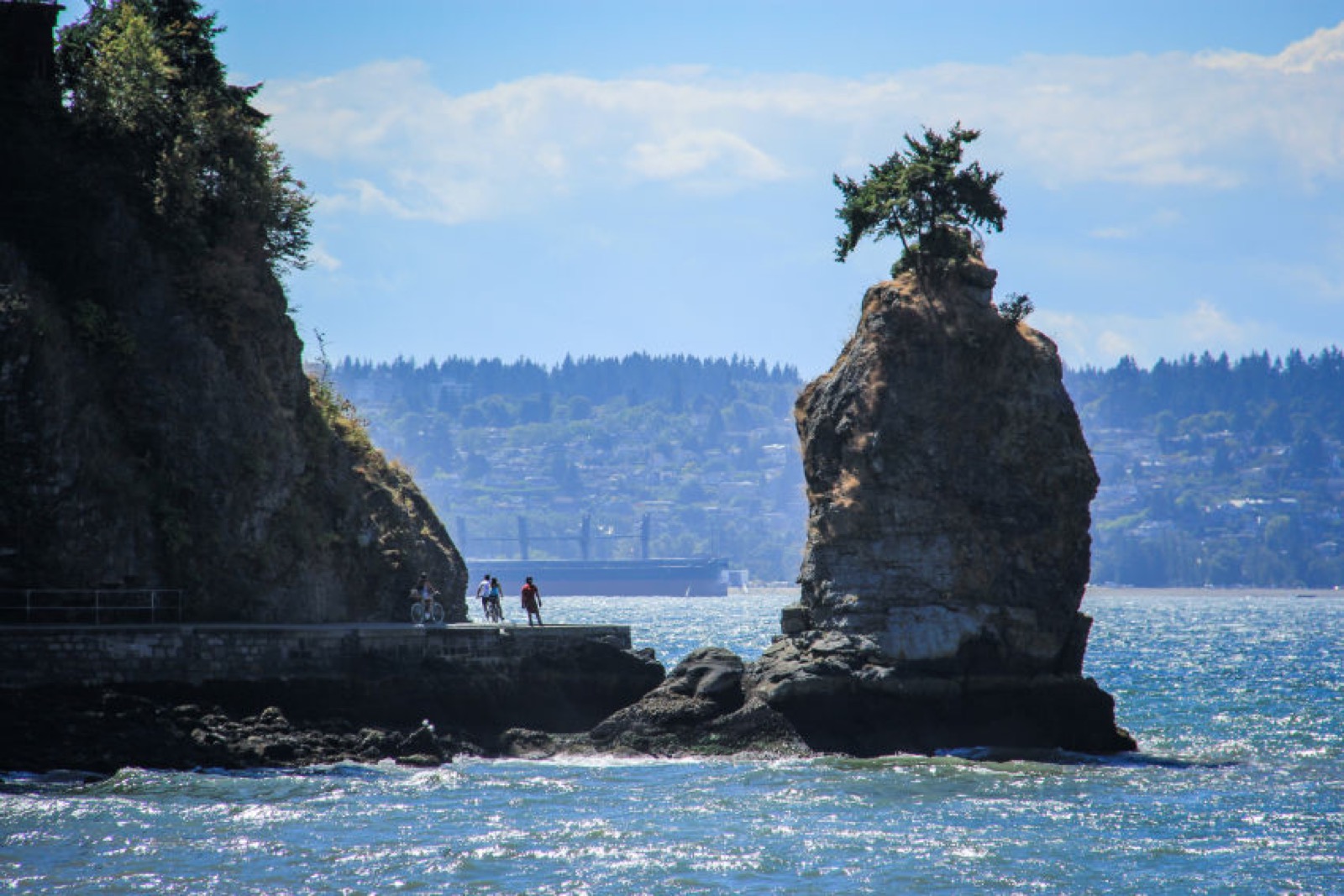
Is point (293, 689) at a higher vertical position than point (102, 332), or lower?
lower

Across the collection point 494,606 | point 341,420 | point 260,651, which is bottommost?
point 260,651

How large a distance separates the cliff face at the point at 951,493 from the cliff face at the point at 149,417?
12.9 metres

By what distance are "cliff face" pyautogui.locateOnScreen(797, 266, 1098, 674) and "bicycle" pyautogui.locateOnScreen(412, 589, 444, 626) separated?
31.4 ft

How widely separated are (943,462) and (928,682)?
5.51 metres

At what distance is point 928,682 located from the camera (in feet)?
120

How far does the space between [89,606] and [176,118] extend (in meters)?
13.1

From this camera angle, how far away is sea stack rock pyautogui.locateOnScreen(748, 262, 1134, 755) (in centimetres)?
3669

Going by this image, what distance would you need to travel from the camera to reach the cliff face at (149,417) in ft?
110

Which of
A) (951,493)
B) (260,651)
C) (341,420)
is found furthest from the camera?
(341,420)

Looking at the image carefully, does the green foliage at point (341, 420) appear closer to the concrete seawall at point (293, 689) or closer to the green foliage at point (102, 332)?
the green foliage at point (102, 332)

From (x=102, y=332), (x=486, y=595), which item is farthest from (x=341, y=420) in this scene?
(x=102, y=332)

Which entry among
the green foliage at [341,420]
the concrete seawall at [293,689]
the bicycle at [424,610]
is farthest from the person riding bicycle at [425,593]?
the green foliage at [341,420]

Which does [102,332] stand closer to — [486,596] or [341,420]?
[341,420]

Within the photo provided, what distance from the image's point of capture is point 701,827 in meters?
27.4
